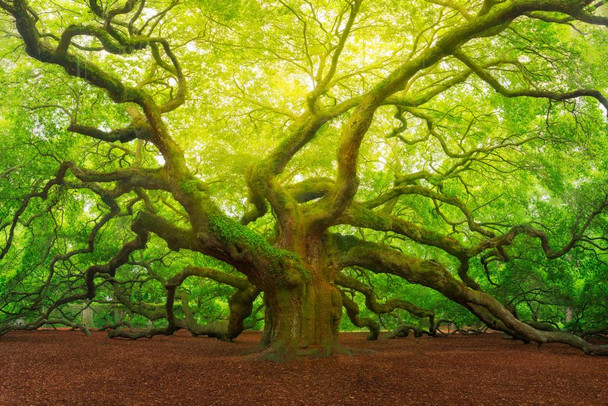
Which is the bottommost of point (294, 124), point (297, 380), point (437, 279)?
point (297, 380)

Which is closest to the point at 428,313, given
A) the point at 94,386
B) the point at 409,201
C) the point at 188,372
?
the point at 409,201

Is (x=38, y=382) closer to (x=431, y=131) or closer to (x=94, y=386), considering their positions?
(x=94, y=386)

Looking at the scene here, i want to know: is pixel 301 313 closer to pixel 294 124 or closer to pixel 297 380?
pixel 297 380

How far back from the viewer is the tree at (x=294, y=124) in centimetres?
905

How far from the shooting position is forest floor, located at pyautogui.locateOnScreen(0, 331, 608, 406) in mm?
5215

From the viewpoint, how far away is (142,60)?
13.1 m

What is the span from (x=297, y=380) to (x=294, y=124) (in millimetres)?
7780

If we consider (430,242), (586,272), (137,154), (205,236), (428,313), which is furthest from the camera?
(428,313)

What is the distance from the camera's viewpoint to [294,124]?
1245 cm

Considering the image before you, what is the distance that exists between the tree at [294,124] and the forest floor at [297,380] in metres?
1.68

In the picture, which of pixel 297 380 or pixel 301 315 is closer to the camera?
pixel 297 380

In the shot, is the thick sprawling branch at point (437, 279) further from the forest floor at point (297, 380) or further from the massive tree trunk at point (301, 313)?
the forest floor at point (297, 380)

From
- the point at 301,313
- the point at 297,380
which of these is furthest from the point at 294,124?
the point at 297,380

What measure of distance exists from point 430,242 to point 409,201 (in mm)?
4747
